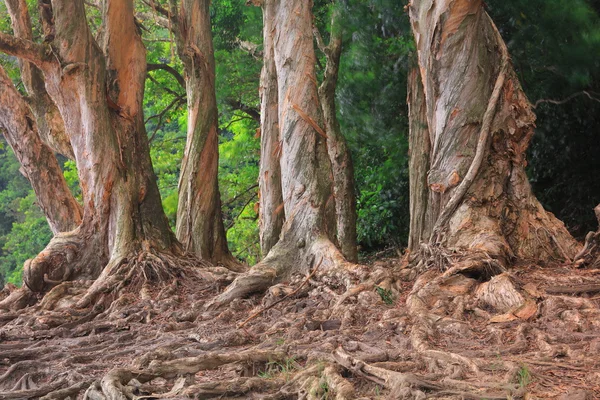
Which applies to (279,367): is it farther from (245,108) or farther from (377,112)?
(245,108)

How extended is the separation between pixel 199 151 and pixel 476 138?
5.40m

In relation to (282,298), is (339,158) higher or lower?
higher

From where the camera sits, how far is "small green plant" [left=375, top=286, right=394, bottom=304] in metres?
6.39

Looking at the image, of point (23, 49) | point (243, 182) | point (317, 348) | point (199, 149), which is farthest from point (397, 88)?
point (317, 348)

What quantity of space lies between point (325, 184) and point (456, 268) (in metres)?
2.47

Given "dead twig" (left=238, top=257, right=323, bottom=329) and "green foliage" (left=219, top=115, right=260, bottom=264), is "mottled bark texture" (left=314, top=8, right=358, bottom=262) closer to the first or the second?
"dead twig" (left=238, top=257, right=323, bottom=329)

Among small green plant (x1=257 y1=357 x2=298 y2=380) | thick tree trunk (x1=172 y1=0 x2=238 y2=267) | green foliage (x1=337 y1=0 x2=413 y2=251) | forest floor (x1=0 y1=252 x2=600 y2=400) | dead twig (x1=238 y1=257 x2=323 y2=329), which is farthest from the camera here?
thick tree trunk (x1=172 y1=0 x2=238 y2=267)

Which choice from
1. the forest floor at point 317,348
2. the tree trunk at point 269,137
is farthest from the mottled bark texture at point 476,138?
the tree trunk at point 269,137

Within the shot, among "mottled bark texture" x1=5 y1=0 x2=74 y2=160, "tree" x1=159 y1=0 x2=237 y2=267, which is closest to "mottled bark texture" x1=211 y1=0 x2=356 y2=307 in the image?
"tree" x1=159 y1=0 x2=237 y2=267

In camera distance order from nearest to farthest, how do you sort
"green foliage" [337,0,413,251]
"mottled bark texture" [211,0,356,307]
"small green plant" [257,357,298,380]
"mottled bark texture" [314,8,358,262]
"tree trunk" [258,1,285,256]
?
1. "small green plant" [257,357,298,380]
2. "mottled bark texture" [211,0,356,307]
3. "tree trunk" [258,1,285,256]
4. "green foliage" [337,0,413,251]
5. "mottled bark texture" [314,8,358,262]

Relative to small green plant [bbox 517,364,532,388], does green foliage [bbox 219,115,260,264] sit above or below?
above

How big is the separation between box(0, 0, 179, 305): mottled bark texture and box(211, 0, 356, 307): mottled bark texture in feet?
7.18

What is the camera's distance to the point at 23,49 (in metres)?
9.38

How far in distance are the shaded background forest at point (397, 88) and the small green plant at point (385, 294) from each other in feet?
15.2
